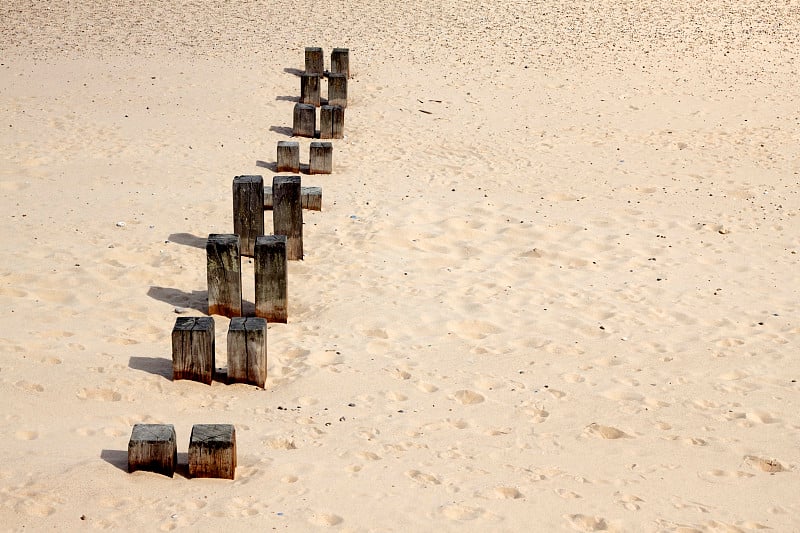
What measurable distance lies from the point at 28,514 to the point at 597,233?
630 centimetres

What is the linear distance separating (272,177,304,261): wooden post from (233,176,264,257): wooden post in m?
0.14

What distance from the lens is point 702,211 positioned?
9.91 metres

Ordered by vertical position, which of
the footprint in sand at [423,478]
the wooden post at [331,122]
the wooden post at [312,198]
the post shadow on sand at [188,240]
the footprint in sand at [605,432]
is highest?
the wooden post at [331,122]

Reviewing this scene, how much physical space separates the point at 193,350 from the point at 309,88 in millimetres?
8439

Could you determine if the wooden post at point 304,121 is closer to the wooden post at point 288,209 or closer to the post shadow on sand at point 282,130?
the post shadow on sand at point 282,130

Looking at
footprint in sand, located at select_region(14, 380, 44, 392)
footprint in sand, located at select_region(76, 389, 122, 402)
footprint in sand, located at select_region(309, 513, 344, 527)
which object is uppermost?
footprint in sand, located at select_region(14, 380, 44, 392)

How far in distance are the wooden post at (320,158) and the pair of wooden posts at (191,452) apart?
6431 millimetres

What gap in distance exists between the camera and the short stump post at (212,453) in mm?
4613

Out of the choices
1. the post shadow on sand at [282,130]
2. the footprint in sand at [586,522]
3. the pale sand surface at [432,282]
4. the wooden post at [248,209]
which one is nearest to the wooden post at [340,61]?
the pale sand surface at [432,282]

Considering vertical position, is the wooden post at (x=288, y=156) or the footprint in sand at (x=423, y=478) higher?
the wooden post at (x=288, y=156)

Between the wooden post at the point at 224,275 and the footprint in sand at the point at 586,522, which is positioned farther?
the wooden post at the point at 224,275

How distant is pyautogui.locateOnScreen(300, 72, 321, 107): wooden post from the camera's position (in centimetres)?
1357

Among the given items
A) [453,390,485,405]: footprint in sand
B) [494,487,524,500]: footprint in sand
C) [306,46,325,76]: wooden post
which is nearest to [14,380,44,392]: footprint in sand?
[453,390,485,405]: footprint in sand

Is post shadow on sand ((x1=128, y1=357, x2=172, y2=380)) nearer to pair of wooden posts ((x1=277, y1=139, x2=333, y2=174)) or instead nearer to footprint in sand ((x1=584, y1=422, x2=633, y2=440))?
footprint in sand ((x1=584, y1=422, x2=633, y2=440))
